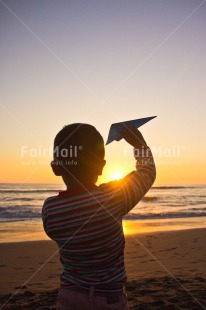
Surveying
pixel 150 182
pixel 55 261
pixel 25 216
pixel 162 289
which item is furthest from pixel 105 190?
pixel 25 216

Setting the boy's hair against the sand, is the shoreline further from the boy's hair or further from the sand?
the boy's hair

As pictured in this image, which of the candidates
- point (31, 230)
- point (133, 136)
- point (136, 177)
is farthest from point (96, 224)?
point (31, 230)

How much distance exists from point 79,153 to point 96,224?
39 cm

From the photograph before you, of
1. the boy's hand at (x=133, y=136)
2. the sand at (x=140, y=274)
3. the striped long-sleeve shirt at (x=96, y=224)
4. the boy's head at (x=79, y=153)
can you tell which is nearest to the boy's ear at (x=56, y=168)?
the boy's head at (x=79, y=153)

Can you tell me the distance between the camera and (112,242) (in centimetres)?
194

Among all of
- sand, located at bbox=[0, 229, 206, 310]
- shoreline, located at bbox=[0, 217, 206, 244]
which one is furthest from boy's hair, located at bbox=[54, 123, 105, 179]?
shoreline, located at bbox=[0, 217, 206, 244]

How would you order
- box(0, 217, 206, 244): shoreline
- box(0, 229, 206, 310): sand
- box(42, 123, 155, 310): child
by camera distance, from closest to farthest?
box(42, 123, 155, 310): child < box(0, 229, 206, 310): sand < box(0, 217, 206, 244): shoreline

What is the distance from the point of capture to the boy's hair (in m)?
1.93

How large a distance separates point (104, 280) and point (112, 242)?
205 millimetres

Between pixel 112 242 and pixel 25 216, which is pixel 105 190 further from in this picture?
pixel 25 216

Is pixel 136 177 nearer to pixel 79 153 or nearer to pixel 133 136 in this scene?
pixel 133 136

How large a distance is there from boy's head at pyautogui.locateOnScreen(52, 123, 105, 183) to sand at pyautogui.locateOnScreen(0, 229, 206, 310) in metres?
3.43

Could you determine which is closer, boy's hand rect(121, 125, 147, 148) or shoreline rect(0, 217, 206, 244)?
boy's hand rect(121, 125, 147, 148)

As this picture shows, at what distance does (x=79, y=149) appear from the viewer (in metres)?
1.92
